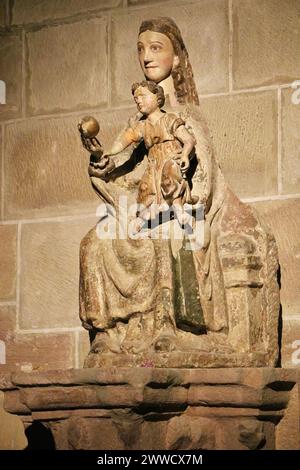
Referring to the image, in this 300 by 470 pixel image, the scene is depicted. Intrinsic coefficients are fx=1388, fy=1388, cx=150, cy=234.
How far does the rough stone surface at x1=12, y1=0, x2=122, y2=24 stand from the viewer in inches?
273

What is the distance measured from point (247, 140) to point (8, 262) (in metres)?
1.43

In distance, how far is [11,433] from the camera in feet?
22.3

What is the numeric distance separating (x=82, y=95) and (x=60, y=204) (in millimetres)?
556

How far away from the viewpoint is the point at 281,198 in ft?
20.7

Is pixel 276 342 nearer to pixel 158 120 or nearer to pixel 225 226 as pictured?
pixel 225 226

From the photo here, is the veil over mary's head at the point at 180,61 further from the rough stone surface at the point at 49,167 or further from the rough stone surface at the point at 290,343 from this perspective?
the rough stone surface at the point at 290,343

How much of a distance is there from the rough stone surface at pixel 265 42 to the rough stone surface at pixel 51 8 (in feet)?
2.38

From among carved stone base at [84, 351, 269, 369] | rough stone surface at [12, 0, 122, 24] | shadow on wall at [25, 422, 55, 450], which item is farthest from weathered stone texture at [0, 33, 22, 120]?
shadow on wall at [25, 422, 55, 450]

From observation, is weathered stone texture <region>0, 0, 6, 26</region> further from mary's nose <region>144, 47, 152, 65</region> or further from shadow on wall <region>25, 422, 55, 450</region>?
shadow on wall <region>25, 422, 55, 450</region>

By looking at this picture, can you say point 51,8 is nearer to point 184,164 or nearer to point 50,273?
point 50,273

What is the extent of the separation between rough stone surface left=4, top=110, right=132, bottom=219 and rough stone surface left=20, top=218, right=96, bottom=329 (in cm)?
9

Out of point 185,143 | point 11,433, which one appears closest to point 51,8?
point 185,143

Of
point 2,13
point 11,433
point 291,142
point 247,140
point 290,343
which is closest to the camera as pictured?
point 290,343
